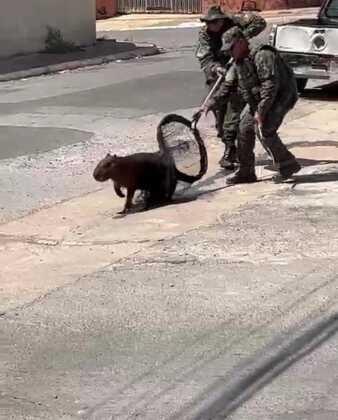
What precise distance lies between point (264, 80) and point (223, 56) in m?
1.15

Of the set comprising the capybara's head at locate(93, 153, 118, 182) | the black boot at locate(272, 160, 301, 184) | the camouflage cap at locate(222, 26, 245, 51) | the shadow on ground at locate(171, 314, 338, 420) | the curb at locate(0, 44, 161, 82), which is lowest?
the curb at locate(0, 44, 161, 82)

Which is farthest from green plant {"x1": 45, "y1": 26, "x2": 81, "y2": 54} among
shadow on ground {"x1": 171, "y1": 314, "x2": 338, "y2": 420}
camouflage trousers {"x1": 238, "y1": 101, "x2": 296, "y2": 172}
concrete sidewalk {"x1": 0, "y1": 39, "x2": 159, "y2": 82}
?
shadow on ground {"x1": 171, "y1": 314, "x2": 338, "y2": 420}

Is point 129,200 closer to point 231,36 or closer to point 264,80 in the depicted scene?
point 264,80

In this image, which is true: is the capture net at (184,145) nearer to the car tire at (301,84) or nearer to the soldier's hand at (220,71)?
the soldier's hand at (220,71)

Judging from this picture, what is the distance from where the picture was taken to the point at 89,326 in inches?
224

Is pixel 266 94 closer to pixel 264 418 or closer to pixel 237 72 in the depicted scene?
pixel 237 72

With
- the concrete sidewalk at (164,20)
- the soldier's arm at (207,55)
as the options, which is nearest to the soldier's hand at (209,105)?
the soldier's arm at (207,55)

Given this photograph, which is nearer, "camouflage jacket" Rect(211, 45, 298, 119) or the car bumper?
"camouflage jacket" Rect(211, 45, 298, 119)

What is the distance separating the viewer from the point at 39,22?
22578 mm

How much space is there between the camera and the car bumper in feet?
47.2

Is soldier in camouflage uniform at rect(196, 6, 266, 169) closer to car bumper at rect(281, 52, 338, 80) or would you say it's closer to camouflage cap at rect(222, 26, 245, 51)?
camouflage cap at rect(222, 26, 245, 51)

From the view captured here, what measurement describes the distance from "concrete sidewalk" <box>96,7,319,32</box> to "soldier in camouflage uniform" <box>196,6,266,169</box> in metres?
20.5

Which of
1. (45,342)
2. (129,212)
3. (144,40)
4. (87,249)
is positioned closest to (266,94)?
(129,212)

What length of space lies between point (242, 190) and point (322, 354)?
4274 mm
